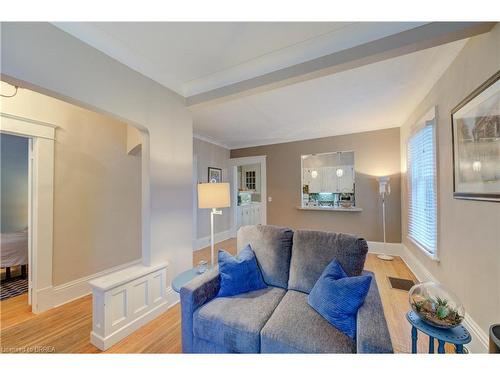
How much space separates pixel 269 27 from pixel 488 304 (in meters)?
2.64

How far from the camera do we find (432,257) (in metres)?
2.40

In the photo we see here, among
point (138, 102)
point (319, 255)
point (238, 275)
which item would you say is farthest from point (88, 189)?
point (319, 255)

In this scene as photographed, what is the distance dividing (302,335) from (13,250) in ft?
13.2

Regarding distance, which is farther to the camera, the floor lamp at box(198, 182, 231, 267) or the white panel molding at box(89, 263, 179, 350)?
the floor lamp at box(198, 182, 231, 267)

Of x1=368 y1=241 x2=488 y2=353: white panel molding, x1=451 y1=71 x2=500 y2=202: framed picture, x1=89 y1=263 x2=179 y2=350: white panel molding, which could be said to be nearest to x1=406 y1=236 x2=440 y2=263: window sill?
x1=368 y1=241 x2=488 y2=353: white panel molding

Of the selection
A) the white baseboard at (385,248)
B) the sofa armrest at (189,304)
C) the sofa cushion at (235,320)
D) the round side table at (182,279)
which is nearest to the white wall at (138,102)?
the round side table at (182,279)

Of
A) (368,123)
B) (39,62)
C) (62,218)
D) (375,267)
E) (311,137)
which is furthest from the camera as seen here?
(311,137)

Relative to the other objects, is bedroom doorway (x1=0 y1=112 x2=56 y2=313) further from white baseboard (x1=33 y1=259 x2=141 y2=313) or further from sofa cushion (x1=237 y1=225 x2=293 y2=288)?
sofa cushion (x1=237 y1=225 x2=293 y2=288)

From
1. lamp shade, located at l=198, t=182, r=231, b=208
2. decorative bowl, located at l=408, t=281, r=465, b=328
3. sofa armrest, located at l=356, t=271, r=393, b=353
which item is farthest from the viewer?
lamp shade, located at l=198, t=182, r=231, b=208

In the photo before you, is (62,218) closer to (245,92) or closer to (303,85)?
(245,92)

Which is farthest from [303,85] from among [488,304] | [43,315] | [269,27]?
[43,315]

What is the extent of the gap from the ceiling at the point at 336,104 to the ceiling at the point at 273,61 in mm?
12

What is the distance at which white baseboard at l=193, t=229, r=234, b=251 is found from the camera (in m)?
4.41

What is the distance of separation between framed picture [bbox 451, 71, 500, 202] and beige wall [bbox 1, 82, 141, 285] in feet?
13.0
